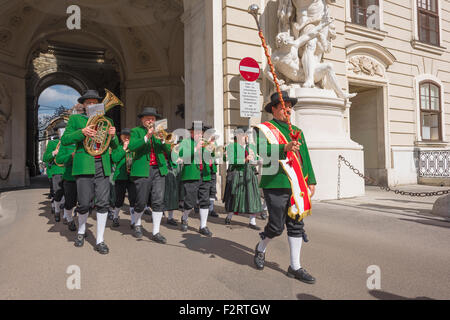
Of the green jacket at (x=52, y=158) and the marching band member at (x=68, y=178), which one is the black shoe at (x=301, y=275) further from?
the green jacket at (x=52, y=158)

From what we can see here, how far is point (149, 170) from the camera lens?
4809 millimetres

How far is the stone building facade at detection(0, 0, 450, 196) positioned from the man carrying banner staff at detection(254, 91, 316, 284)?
17.0ft

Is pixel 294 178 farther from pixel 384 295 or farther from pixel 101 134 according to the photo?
pixel 101 134

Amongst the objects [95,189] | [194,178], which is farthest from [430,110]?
[95,189]

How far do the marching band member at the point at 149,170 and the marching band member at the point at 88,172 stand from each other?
52 centimetres

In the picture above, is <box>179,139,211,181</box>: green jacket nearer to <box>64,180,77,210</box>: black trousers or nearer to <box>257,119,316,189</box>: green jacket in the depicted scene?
<box>64,180,77,210</box>: black trousers

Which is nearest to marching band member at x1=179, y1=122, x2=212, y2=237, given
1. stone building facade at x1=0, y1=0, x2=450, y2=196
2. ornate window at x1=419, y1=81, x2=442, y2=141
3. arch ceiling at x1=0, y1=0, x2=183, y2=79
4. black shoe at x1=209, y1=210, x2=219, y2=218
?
black shoe at x1=209, y1=210, x2=219, y2=218

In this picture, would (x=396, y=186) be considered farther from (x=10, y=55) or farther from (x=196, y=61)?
(x=10, y=55)

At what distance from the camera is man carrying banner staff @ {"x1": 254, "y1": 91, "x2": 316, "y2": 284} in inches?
122

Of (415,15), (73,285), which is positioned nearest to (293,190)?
(73,285)

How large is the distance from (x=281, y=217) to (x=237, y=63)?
6462mm

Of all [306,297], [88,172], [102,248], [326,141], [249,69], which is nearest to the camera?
[306,297]

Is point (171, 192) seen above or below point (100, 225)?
above

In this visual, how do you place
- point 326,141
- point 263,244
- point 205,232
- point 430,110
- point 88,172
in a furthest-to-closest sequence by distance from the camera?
1. point 430,110
2. point 326,141
3. point 205,232
4. point 88,172
5. point 263,244
